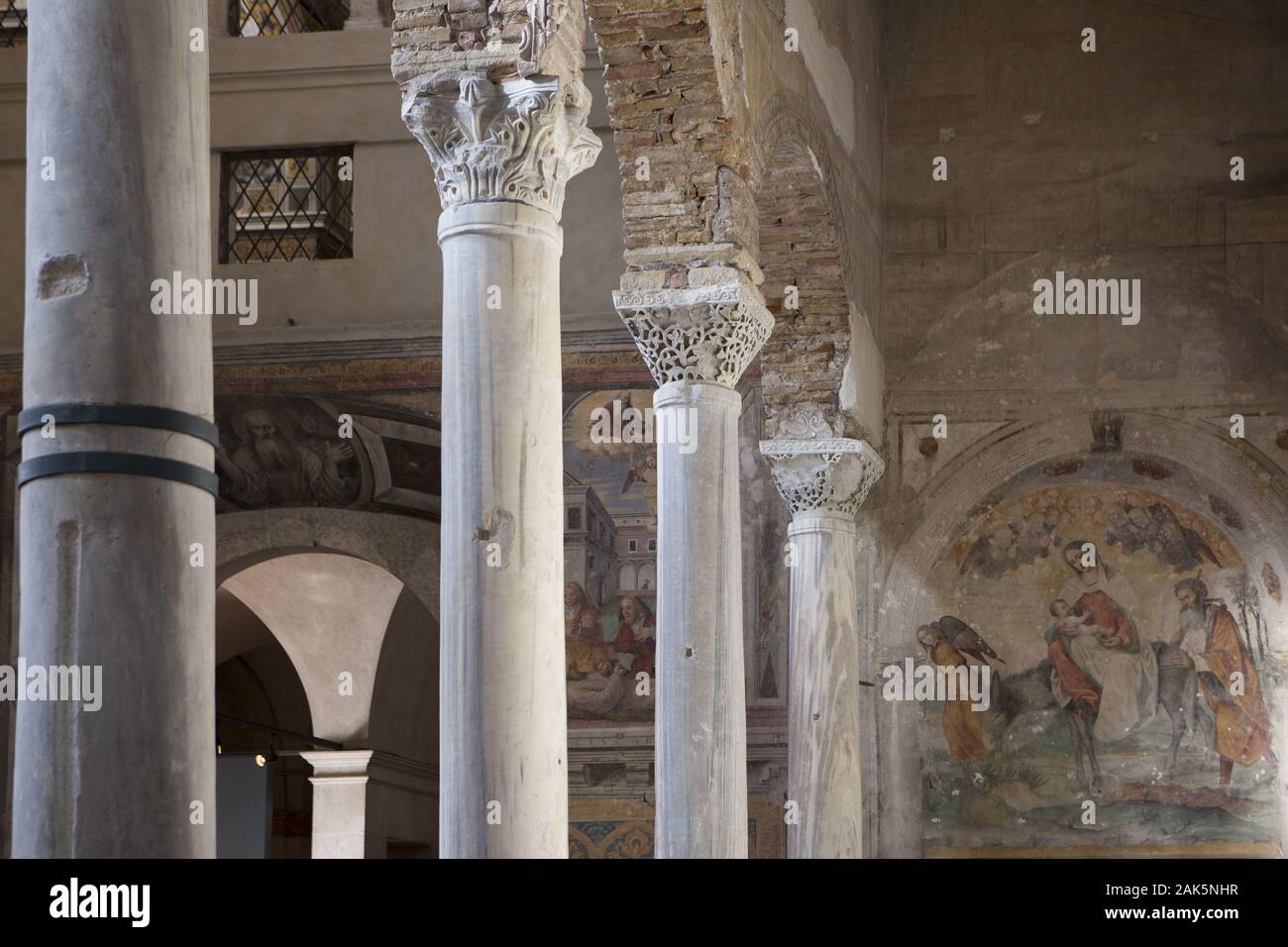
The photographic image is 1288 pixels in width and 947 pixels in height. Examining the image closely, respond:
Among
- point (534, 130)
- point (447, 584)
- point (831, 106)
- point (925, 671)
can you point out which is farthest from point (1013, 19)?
point (447, 584)

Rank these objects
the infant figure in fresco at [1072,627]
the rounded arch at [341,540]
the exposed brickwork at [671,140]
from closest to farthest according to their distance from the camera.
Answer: the exposed brickwork at [671,140]
the infant figure in fresco at [1072,627]
the rounded arch at [341,540]

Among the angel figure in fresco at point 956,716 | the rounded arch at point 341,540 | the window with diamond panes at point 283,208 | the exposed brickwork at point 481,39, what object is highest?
the window with diamond panes at point 283,208

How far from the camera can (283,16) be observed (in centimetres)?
1498

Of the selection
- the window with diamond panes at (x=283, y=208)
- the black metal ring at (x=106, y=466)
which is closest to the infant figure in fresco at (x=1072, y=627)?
the window with diamond panes at (x=283, y=208)

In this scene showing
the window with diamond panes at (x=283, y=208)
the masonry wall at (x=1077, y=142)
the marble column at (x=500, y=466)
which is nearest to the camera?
the marble column at (x=500, y=466)

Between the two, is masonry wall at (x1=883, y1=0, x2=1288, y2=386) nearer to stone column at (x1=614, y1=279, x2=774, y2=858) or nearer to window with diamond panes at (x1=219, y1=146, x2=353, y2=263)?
window with diamond panes at (x1=219, y1=146, x2=353, y2=263)

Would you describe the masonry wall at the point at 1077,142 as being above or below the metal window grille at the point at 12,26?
below

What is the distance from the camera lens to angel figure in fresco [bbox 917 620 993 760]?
41.7ft

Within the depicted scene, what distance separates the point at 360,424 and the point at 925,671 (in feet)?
14.2

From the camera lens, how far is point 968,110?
13578 mm

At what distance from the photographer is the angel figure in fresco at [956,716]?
12.7m

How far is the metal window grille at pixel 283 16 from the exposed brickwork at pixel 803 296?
16.2 ft

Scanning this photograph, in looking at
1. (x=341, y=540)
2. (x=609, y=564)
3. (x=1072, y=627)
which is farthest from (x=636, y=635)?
(x=1072, y=627)

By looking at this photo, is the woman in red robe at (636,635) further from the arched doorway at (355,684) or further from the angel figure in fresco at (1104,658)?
the angel figure in fresco at (1104,658)
